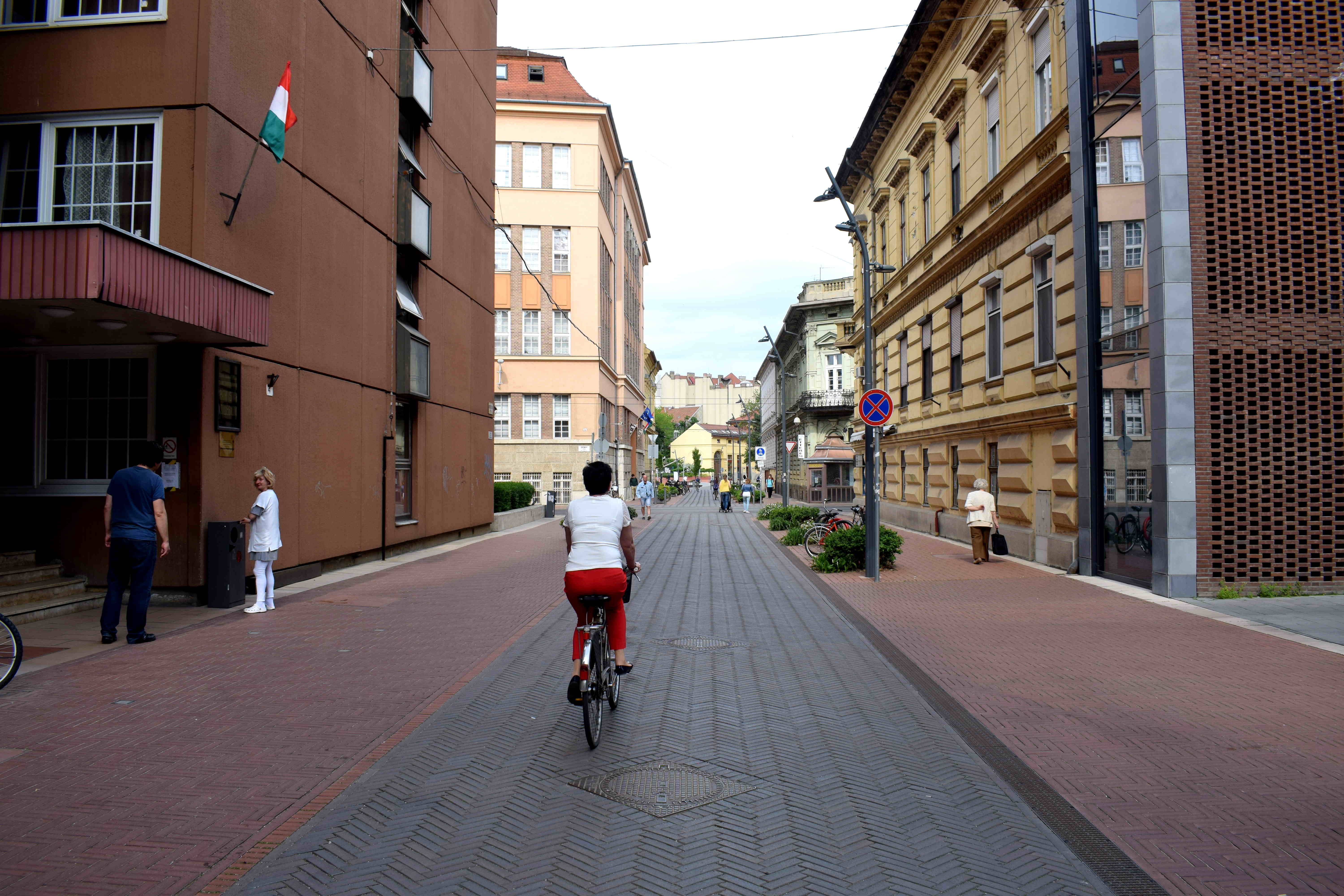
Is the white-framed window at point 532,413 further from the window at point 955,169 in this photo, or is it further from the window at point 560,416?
the window at point 955,169

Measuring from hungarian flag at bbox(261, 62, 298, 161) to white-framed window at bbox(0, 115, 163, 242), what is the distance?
1.26 metres

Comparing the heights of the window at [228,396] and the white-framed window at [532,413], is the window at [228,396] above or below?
below

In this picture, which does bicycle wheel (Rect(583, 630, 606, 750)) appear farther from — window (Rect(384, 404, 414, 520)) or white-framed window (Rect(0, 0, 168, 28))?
window (Rect(384, 404, 414, 520))

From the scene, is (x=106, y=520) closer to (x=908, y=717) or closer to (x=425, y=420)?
(x=908, y=717)

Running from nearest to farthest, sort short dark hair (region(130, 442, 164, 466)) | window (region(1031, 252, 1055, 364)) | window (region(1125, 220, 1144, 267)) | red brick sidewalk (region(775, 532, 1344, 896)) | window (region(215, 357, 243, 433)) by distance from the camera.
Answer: red brick sidewalk (region(775, 532, 1344, 896)) < short dark hair (region(130, 442, 164, 466)) < window (region(215, 357, 243, 433)) < window (region(1125, 220, 1144, 267)) < window (region(1031, 252, 1055, 364))

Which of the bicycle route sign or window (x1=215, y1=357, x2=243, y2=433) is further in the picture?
the bicycle route sign

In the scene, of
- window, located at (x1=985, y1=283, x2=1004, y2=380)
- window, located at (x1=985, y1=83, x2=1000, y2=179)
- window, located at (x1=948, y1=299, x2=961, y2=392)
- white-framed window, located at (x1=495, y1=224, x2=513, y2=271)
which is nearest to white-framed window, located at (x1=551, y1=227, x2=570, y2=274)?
white-framed window, located at (x1=495, y1=224, x2=513, y2=271)

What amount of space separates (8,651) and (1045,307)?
15.5m

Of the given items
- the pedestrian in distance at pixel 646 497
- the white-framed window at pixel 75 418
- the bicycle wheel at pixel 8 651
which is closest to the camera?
the bicycle wheel at pixel 8 651

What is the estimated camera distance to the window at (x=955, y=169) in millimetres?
21484

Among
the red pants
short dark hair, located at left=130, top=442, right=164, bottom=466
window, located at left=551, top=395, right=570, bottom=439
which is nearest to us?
the red pants

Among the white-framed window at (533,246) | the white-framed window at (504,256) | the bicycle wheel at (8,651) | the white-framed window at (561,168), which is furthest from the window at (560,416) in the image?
the bicycle wheel at (8,651)

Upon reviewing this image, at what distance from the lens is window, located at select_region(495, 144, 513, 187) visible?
47375 millimetres

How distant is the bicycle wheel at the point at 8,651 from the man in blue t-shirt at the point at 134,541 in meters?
1.82
